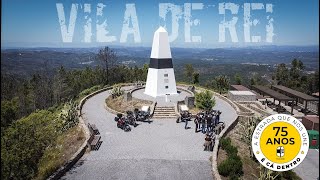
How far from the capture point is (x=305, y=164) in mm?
20938

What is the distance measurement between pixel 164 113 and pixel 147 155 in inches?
400

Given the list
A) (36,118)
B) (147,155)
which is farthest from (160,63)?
(36,118)

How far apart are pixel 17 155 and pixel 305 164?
1829 cm

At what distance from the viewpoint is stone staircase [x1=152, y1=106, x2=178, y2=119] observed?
2527cm

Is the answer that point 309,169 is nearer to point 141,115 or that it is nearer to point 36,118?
point 141,115

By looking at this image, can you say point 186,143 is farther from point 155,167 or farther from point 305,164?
point 305,164

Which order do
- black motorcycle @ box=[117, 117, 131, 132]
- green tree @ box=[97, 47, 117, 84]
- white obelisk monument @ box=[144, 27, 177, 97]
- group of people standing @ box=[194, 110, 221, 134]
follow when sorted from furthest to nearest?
1. green tree @ box=[97, 47, 117, 84]
2. white obelisk monument @ box=[144, 27, 177, 97]
3. black motorcycle @ box=[117, 117, 131, 132]
4. group of people standing @ box=[194, 110, 221, 134]

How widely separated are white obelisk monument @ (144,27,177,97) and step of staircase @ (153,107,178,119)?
576cm

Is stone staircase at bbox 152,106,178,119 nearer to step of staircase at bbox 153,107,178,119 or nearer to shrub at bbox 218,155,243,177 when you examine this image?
step of staircase at bbox 153,107,178,119

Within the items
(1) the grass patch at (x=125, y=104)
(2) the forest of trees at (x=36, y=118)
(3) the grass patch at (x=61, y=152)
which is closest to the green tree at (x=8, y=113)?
(2) the forest of trees at (x=36, y=118)

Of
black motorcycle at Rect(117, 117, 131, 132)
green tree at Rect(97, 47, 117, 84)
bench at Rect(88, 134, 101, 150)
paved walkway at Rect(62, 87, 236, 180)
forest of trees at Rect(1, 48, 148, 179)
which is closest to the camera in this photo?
forest of trees at Rect(1, 48, 148, 179)

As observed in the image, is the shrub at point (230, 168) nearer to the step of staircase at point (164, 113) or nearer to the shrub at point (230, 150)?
the shrub at point (230, 150)

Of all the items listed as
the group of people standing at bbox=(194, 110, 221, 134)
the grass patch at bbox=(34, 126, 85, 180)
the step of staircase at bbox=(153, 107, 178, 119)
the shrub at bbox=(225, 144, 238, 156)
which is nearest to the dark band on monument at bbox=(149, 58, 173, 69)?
the step of staircase at bbox=(153, 107, 178, 119)

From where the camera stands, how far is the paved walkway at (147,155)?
13633mm
